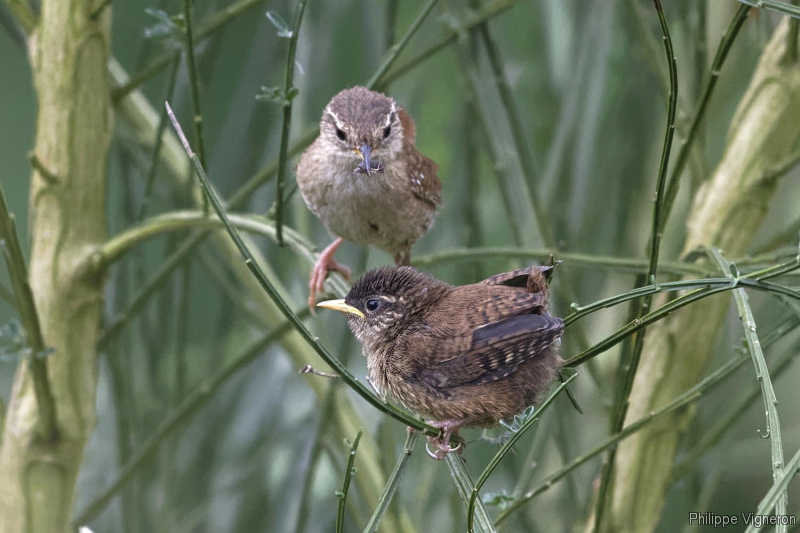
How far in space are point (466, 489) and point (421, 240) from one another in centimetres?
291

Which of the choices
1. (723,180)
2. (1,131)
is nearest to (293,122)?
(723,180)

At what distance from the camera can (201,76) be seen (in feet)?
11.3

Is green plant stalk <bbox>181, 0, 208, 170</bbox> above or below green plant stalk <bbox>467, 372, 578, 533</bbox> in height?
above

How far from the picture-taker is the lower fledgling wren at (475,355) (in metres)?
1.98

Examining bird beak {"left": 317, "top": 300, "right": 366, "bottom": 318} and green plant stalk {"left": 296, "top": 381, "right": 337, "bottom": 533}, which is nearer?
bird beak {"left": 317, "top": 300, "right": 366, "bottom": 318}

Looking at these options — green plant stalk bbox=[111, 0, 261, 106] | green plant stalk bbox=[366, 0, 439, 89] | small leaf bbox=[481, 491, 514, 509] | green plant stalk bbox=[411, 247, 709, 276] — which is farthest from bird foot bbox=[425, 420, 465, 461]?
green plant stalk bbox=[111, 0, 261, 106]

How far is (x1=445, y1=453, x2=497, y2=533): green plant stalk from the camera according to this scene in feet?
4.77

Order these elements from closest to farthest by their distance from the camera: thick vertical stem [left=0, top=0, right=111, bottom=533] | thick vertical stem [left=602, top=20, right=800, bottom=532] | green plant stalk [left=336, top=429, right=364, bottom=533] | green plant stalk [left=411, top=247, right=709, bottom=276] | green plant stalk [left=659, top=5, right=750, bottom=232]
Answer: green plant stalk [left=336, top=429, right=364, bottom=533] < green plant stalk [left=659, top=5, right=750, bottom=232] < green plant stalk [left=411, top=247, right=709, bottom=276] < thick vertical stem [left=0, top=0, right=111, bottom=533] < thick vertical stem [left=602, top=20, right=800, bottom=532]

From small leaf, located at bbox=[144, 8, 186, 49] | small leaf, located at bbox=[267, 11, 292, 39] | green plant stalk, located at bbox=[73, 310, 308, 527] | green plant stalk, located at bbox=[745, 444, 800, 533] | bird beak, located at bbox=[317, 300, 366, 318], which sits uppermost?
small leaf, located at bbox=[144, 8, 186, 49]

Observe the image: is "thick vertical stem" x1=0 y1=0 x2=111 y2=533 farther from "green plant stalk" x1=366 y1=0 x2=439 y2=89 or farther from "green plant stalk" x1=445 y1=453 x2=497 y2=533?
"green plant stalk" x1=445 y1=453 x2=497 y2=533

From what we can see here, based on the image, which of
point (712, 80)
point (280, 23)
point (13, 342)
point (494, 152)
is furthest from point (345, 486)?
point (494, 152)

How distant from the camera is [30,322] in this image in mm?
2270

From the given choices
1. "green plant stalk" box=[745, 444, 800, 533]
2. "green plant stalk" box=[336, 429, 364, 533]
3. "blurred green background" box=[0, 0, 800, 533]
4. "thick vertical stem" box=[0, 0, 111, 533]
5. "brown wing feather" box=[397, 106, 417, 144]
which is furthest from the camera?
"blurred green background" box=[0, 0, 800, 533]

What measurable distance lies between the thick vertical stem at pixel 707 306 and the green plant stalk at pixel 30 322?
1.62 m
